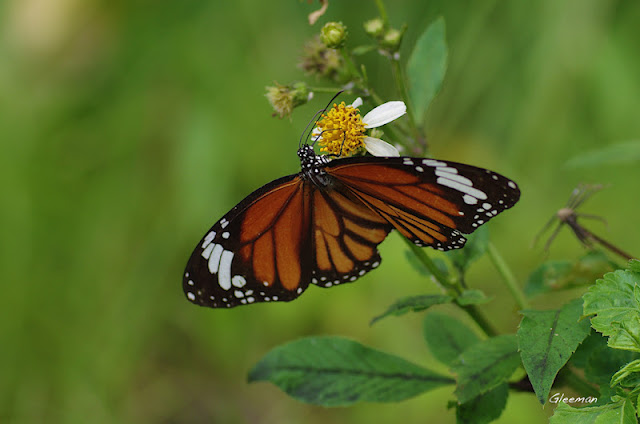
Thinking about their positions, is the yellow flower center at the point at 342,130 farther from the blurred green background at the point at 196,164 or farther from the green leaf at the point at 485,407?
the blurred green background at the point at 196,164

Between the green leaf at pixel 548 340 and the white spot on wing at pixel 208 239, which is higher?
the white spot on wing at pixel 208 239

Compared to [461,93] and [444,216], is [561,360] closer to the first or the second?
[444,216]

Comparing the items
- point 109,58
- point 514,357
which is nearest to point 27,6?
point 109,58

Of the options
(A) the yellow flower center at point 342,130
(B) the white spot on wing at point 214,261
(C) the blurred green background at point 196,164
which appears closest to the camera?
(A) the yellow flower center at point 342,130

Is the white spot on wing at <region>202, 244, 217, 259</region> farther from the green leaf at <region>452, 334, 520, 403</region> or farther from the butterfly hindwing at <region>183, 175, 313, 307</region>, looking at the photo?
the green leaf at <region>452, 334, 520, 403</region>

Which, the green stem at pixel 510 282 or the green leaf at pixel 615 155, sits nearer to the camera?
the green stem at pixel 510 282

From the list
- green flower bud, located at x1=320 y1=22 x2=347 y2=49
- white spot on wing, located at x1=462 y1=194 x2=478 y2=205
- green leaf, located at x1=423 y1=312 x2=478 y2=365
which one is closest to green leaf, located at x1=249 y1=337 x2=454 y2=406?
green leaf, located at x1=423 y1=312 x2=478 y2=365

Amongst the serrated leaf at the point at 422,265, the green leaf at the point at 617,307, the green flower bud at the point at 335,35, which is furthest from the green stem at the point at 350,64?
the green leaf at the point at 617,307
